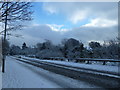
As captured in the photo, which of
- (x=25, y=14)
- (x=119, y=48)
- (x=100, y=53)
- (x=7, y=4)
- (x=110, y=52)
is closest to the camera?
(x=7, y=4)

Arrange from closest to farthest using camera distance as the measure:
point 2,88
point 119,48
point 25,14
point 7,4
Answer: point 2,88
point 7,4
point 25,14
point 119,48

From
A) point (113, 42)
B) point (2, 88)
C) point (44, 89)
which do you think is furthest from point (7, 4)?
point (113, 42)

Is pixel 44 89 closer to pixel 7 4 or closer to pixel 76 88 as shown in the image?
pixel 76 88

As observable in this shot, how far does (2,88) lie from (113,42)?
26.4 m

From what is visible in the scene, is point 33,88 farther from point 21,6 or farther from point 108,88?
point 21,6

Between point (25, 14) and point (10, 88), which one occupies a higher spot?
point (25, 14)

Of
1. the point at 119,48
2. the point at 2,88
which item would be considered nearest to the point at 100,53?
the point at 119,48

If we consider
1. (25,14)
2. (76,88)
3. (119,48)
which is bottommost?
(76,88)

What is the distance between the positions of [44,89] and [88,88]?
7.70 feet

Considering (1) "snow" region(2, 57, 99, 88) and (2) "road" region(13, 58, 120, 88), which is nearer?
(1) "snow" region(2, 57, 99, 88)

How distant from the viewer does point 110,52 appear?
28.5 m

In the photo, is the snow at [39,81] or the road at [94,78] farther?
the road at [94,78]

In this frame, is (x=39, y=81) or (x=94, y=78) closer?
(x=39, y=81)

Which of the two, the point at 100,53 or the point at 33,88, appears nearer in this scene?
the point at 33,88
